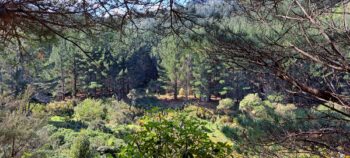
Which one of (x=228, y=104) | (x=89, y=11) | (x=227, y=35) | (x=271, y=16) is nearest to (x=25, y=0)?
(x=89, y=11)

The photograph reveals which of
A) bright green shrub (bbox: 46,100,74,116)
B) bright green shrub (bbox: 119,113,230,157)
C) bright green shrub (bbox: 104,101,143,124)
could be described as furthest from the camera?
bright green shrub (bbox: 46,100,74,116)

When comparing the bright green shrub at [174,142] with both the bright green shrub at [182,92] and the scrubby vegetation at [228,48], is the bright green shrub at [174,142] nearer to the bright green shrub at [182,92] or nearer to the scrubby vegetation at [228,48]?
the scrubby vegetation at [228,48]

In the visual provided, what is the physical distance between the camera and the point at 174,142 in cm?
186

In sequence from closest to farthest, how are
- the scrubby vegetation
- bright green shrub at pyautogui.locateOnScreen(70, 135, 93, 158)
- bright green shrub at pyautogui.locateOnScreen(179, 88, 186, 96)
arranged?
the scrubby vegetation
bright green shrub at pyautogui.locateOnScreen(70, 135, 93, 158)
bright green shrub at pyautogui.locateOnScreen(179, 88, 186, 96)

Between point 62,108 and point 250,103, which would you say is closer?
point 250,103

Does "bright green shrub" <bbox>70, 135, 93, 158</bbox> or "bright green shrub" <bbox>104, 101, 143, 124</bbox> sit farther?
"bright green shrub" <bbox>104, 101, 143, 124</bbox>

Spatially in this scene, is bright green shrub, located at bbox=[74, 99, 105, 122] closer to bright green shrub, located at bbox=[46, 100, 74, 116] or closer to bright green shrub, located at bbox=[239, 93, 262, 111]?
bright green shrub, located at bbox=[46, 100, 74, 116]

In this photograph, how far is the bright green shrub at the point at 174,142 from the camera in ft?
6.05

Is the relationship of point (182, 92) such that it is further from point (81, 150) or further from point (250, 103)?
point (81, 150)

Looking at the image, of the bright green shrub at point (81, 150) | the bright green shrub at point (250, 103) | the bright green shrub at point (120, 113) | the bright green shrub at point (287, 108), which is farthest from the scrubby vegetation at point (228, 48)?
the bright green shrub at point (120, 113)

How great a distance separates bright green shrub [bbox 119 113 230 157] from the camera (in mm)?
1843

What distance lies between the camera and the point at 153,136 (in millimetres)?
1861

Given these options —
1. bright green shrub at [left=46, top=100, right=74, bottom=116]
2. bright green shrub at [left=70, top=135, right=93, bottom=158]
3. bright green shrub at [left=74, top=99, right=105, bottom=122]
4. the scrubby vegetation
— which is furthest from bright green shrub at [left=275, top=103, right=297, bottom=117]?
bright green shrub at [left=46, top=100, right=74, bottom=116]

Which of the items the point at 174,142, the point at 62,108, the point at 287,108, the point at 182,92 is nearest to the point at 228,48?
the point at 174,142
